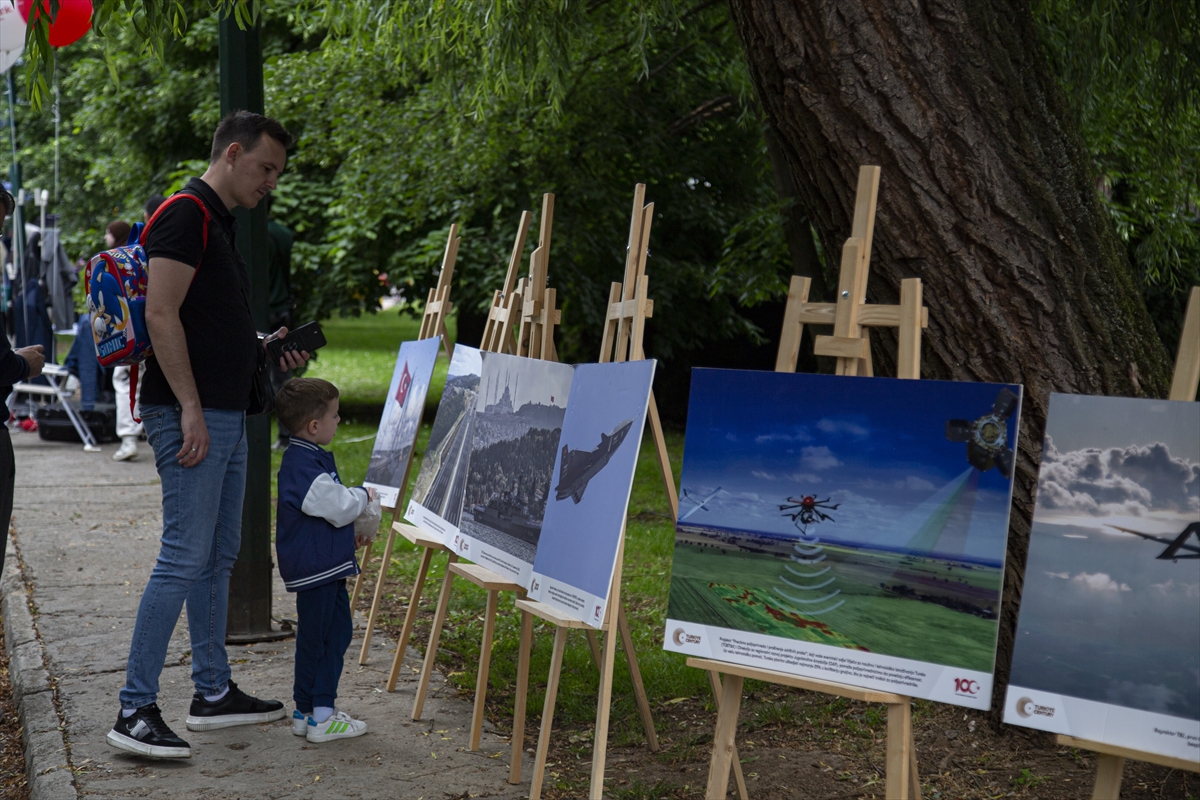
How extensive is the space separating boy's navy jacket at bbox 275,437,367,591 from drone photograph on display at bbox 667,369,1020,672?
1.34 meters

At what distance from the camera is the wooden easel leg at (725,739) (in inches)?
106

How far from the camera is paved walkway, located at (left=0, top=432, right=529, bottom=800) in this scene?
133 inches

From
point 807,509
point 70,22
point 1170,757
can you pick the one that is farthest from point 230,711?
point 70,22

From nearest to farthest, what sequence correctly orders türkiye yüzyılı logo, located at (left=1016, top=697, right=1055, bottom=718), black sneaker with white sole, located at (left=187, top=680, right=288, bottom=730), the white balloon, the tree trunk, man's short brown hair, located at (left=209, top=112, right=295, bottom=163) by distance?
türkiye yüzyılı logo, located at (left=1016, top=697, right=1055, bottom=718)
the tree trunk
man's short brown hair, located at (left=209, top=112, right=295, bottom=163)
black sneaker with white sole, located at (left=187, top=680, right=288, bottom=730)
the white balloon

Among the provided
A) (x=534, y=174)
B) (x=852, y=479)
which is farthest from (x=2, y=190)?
(x=534, y=174)

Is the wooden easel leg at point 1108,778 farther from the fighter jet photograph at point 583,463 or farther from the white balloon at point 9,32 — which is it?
the white balloon at point 9,32

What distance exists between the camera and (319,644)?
3.72m

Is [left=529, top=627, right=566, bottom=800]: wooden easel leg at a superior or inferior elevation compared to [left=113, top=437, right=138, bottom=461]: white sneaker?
superior

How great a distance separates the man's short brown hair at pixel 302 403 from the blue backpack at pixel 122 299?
1.53ft

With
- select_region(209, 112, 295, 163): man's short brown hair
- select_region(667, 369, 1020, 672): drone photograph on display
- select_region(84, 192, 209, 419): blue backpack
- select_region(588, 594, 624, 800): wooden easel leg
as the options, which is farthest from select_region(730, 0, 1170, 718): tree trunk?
select_region(84, 192, 209, 419): blue backpack

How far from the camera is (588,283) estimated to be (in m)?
10.8

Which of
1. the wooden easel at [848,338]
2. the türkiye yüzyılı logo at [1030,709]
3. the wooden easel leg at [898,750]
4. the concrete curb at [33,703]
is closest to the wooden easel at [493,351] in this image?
the concrete curb at [33,703]

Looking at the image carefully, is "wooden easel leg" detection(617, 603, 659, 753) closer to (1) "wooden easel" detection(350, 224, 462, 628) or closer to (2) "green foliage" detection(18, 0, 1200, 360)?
(1) "wooden easel" detection(350, 224, 462, 628)

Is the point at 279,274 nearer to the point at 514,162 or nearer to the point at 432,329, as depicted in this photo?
the point at 514,162
